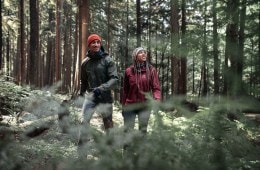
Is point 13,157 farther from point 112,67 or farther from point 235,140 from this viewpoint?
point 112,67

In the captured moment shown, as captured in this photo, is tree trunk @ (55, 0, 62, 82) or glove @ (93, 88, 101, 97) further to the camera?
tree trunk @ (55, 0, 62, 82)

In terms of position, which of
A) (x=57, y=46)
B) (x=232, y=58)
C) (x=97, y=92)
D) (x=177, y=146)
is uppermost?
(x=57, y=46)

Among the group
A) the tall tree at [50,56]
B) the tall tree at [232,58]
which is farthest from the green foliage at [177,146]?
the tall tree at [50,56]

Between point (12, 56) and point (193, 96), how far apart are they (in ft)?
221

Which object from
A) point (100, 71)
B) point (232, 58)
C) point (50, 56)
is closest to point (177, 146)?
point (232, 58)

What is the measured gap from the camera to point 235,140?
202 centimetres

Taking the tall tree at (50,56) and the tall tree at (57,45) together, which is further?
the tall tree at (50,56)

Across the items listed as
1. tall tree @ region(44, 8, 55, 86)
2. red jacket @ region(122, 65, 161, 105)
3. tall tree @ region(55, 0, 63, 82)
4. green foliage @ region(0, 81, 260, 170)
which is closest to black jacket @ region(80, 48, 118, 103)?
red jacket @ region(122, 65, 161, 105)

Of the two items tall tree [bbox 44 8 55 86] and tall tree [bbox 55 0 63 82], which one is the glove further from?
tall tree [bbox 44 8 55 86]

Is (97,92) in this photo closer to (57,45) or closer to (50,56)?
(57,45)

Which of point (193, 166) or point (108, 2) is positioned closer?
point (193, 166)

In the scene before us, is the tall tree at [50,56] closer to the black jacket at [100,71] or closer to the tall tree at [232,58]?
the black jacket at [100,71]

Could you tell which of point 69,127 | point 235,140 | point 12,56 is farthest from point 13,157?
point 12,56

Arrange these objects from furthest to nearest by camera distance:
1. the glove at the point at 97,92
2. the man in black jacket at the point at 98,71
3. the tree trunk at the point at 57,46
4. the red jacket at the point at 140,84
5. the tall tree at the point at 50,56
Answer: the tall tree at the point at 50,56, the tree trunk at the point at 57,46, the red jacket at the point at 140,84, the man in black jacket at the point at 98,71, the glove at the point at 97,92
